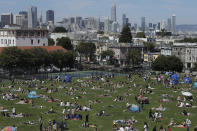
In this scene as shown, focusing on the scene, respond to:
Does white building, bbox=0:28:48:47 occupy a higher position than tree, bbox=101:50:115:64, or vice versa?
white building, bbox=0:28:48:47

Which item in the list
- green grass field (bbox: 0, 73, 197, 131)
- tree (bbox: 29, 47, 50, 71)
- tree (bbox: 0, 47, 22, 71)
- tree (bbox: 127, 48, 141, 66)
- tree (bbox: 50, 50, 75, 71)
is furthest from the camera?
tree (bbox: 127, 48, 141, 66)

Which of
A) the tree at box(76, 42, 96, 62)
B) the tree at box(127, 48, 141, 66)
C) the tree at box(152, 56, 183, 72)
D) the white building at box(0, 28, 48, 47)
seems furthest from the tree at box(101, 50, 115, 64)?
the tree at box(152, 56, 183, 72)

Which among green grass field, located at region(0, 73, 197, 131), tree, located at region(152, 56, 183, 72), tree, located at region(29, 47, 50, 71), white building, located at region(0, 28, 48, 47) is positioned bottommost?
green grass field, located at region(0, 73, 197, 131)

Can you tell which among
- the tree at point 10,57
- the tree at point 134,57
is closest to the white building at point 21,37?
the tree at point 10,57

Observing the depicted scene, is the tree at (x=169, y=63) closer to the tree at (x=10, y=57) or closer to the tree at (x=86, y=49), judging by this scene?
the tree at (x=10, y=57)

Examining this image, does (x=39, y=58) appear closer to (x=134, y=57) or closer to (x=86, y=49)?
(x=134, y=57)

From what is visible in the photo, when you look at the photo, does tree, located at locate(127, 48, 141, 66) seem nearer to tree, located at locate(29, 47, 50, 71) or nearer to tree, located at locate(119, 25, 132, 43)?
tree, located at locate(119, 25, 132, 43)

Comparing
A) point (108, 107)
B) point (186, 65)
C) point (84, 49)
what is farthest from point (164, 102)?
point (84, 49)
